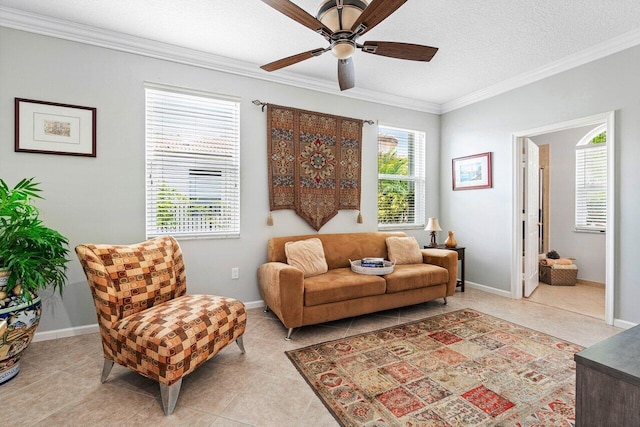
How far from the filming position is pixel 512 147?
3.76 m

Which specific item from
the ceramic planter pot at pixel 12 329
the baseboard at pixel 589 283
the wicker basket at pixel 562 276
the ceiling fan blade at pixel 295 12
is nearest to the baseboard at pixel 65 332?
the ceramic planter pot at pixel 12 329

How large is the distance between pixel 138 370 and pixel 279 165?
7.65ft

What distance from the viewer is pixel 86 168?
2.69 metres

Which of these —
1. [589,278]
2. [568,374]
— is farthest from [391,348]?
[589,278]

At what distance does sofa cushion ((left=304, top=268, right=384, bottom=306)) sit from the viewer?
266 centimetres

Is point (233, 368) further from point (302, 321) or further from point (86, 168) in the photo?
point (86, 168)

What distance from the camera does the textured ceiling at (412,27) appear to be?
7.63 ft

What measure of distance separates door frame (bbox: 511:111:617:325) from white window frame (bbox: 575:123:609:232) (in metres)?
1.58

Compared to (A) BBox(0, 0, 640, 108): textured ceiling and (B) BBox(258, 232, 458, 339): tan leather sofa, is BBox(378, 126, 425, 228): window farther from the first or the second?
(A) BBox(0, 0, 640, 108): textured ceiling

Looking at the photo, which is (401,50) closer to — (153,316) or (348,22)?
(348,22)

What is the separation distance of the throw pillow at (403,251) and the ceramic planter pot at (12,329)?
3.26m

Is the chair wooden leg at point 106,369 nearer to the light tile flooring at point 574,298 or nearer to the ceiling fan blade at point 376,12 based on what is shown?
the ceiling fan blade at point 376,12

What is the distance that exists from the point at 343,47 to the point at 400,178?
279 centimetres

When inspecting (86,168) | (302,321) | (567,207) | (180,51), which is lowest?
(302,321)
